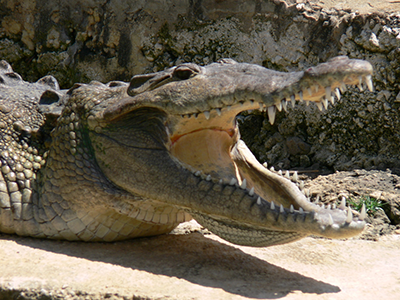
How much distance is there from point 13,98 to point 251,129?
3106mm

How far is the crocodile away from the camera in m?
2.49

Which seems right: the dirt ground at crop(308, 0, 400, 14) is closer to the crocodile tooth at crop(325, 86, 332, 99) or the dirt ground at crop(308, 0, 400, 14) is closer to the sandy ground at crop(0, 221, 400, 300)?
the sandy ground at crop(0, 221, 400, 300)

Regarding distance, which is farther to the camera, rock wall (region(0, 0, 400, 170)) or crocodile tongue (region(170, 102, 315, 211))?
rock wall (region(0, 0, 400, 170))

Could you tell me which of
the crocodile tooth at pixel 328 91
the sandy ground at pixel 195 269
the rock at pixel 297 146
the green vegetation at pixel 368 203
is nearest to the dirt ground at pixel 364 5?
the rock at pixel 297 146

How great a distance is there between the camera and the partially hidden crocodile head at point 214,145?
243 centimetres

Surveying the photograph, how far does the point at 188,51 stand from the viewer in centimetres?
595

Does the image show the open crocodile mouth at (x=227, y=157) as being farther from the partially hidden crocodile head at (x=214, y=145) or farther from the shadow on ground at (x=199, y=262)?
the shadow on ground at (x=199, y=262)

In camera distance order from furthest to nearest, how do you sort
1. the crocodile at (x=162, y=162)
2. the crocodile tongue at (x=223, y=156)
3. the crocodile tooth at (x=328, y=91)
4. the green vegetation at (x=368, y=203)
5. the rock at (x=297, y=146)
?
the rock at (x=297, y=146), the green vegetation at (x=368, y=203), the crocodile tongue at (x=223, y=156), the crocodile at (x=162, y=162), the crocodile tooth at (x=328, y=91)

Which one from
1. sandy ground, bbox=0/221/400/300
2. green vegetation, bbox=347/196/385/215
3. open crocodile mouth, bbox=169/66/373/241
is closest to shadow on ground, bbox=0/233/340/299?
sandy ground, bbox=0/221/400/300

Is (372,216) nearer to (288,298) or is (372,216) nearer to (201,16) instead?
(288,298)

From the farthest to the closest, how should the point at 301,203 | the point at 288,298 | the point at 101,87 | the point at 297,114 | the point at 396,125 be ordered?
the point at 297,114 < the point at 396,125 < the point at 101,87 < the point at 301,203 < the point at 288,298

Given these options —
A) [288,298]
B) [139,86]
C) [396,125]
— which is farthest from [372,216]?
[139,86]

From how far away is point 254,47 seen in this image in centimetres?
567

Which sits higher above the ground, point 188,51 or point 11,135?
point 188,51
